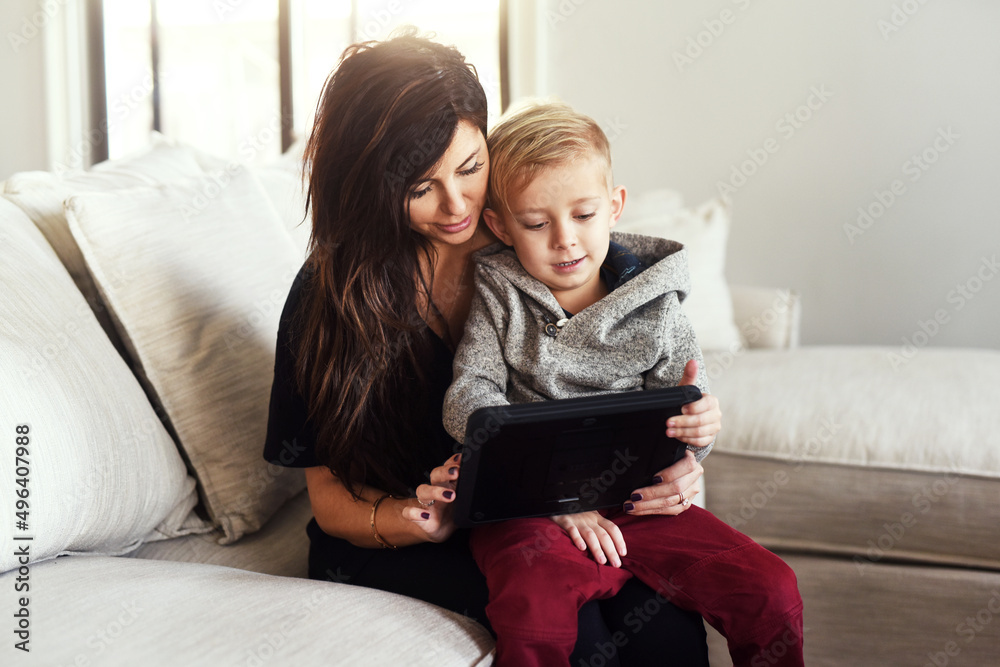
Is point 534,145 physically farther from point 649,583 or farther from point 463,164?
point 649,583

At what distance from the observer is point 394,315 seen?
1.03 metres

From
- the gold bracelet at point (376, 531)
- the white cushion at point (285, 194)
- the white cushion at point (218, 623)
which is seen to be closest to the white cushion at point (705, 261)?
the white cushion at point (285, 194)

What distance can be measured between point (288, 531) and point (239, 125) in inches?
107

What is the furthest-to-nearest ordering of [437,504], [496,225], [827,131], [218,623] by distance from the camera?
[827,131]
[496,225]
[437,504]
[218,623]

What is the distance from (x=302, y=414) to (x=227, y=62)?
114 inches

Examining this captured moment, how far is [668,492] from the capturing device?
3.05 feet

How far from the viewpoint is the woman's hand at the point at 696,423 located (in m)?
0.84

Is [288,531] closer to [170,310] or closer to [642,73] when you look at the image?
[170,310]

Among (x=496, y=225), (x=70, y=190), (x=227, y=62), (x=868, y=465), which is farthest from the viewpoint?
(x=227, y=62)

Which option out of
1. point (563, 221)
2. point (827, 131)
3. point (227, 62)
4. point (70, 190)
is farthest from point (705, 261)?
point (227, 62)

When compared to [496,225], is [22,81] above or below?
above

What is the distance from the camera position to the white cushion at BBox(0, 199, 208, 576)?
2.73 ft

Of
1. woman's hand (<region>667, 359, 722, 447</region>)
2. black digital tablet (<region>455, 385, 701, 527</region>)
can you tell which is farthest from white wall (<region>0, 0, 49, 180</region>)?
woman's hand (<region>667, 359, 722, 447</region>)

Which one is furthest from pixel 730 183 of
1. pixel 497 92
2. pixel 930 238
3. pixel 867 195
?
pixel 497 92
